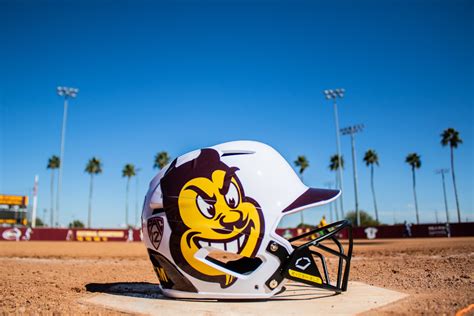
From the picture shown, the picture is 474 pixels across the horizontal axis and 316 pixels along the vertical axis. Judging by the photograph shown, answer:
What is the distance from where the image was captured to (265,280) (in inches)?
244

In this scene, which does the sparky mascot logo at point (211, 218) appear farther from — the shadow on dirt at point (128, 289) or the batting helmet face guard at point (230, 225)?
the shadow on dirt at point (128, 289)

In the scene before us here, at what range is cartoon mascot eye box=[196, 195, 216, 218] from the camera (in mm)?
6230

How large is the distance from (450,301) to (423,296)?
65 centimetres

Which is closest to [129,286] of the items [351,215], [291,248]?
[291,248]

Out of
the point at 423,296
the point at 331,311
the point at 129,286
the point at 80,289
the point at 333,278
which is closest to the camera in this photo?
the point at 331,311

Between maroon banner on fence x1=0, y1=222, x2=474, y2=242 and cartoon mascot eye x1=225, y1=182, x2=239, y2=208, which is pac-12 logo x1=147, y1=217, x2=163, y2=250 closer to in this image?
cartoon mascot eye x1=225, y1=182, x2=239, y2=208

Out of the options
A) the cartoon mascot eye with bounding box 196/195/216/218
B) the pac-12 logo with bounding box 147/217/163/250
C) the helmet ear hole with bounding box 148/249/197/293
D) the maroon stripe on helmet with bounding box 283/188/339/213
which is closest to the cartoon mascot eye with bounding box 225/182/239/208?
the cartoon mascot eye with bounding box 196/195/216/218

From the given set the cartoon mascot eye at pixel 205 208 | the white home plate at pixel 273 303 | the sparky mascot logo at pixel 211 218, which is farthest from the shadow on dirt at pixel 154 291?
the cartoon mascot eye at pixel 205 208

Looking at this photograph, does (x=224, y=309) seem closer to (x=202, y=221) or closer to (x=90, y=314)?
(x=202, y=221)

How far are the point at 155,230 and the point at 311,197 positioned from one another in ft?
9.67

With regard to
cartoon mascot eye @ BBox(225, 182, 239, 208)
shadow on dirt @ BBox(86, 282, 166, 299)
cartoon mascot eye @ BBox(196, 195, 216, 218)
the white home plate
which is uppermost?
cartoon mascot eye @ BBox(225, 182, 239, 208)

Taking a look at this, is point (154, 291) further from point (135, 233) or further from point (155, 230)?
point (135, 233)

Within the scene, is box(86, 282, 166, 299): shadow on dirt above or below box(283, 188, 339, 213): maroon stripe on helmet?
below

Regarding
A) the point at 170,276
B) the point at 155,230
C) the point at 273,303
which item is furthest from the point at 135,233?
the point at 273,303
